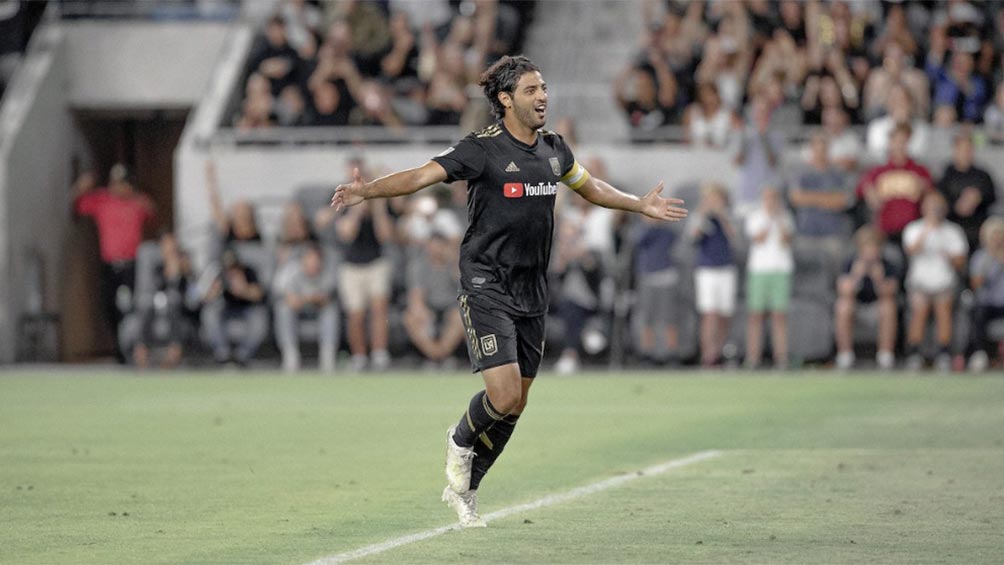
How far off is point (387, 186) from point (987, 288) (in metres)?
14.6

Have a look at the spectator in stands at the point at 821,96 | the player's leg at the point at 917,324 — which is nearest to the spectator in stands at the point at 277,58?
the spectator in stands at the point at 821,96

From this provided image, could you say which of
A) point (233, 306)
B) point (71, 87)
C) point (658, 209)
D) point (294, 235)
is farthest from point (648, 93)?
point (658, 209)

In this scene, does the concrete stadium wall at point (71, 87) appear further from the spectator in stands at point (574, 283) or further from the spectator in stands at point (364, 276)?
the spectator in stands at point (574, 283)

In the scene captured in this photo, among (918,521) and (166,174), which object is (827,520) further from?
(166,174)

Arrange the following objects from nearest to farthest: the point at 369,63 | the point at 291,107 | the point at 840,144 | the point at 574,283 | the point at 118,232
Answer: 1. the point at 574,283
2. the point at 840,144
3. the point at 118,232
4. the point at 291,107
5. the point at 369,63

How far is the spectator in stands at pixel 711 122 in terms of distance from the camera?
24.1 metres

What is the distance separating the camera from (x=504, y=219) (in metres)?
9.30

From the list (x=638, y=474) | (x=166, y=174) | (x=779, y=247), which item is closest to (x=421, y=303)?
(x=779, y=247)

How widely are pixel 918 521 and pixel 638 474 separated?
8.93 feet

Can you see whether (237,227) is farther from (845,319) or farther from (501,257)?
(501,257)

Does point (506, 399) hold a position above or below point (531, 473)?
above

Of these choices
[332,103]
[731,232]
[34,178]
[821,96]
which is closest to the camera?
[731,232]

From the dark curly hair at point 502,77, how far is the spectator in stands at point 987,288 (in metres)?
13.7

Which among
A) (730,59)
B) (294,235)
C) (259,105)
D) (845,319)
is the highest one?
(730,59)
